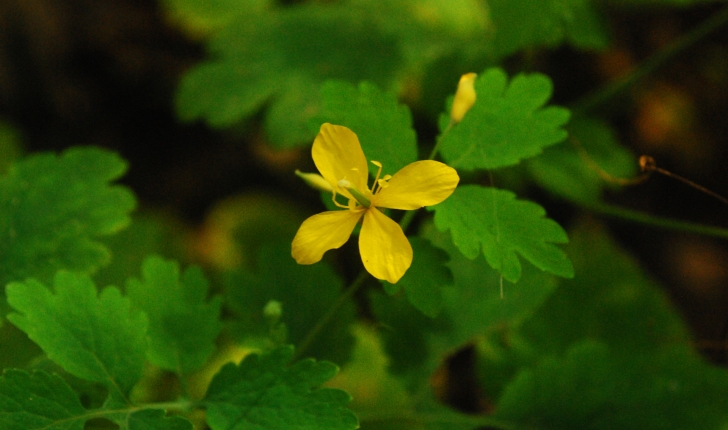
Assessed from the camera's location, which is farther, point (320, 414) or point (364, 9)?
point (364, 9)

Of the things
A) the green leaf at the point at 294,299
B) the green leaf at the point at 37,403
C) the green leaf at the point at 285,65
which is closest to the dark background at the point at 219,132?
the green leaf at the point at 285,65

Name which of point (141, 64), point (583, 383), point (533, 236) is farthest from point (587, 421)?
point (141, 64)

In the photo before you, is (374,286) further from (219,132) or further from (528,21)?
(219,132)

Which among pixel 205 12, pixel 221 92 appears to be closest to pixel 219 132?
pixel 205 12

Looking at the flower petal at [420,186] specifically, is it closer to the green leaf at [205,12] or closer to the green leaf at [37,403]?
the green leaf at [37,403]

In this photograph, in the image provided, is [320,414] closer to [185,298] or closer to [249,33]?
[185,298]

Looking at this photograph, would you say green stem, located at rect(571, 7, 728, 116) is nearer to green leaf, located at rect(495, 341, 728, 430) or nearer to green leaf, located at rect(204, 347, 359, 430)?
green leaf, located at rect(495, 341, 728, 430)

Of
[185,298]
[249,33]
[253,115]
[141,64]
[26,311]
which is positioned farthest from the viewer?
[141,64]
